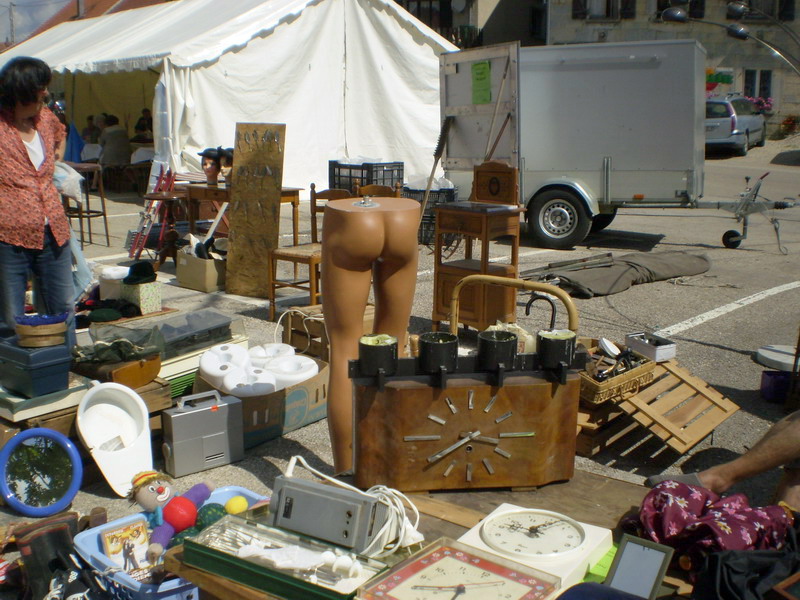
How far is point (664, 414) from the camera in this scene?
4.30 m

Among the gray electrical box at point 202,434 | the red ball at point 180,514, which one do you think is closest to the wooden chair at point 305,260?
the gray electrical box at point 202,434

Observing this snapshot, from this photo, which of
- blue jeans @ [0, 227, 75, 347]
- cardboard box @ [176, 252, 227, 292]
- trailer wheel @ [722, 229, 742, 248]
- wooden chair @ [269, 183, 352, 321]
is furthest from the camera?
trailer wheel @ [722, 229, 742, 248]

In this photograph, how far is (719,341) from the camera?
21.4 feet

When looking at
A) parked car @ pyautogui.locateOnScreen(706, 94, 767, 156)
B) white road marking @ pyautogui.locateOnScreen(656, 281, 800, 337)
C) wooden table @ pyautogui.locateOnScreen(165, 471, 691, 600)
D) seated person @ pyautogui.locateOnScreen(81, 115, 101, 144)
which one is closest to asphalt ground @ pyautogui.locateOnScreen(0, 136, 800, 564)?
white road marking @ pyautogui.locateOnScreen(656, 281, 800, 337)

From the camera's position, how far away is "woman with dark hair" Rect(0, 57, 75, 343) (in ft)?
13.4

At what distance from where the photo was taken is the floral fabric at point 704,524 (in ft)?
7.68

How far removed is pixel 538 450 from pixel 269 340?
12.8 feet

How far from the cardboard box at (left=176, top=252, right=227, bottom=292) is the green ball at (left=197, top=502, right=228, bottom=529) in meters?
5.23

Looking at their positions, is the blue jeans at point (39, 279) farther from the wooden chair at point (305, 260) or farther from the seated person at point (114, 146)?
the seated person at point (114, 146)

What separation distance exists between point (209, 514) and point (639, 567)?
5.43 feet

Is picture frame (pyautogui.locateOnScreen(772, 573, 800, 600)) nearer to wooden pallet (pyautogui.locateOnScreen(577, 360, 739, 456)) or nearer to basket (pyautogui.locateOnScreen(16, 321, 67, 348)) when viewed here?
wooden pallet (pyautogui.locateOnScreen(577, 360, 739, 456))

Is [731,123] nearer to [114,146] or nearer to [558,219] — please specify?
[558,219]

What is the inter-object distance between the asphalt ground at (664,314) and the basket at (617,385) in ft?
1.14

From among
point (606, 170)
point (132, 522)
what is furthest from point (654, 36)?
point (132, 522)
